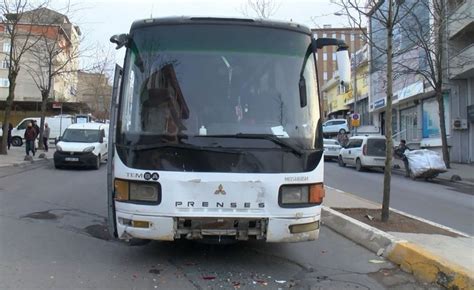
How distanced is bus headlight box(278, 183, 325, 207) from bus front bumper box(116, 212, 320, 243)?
0.58 ft

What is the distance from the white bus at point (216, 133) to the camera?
5.65m

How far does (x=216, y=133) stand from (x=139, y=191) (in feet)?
3.46

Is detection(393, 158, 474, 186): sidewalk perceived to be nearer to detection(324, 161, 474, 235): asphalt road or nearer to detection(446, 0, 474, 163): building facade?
detection(324, 161, 474, 235): asphalt road

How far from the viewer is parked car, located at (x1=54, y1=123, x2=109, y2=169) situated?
65.1ft

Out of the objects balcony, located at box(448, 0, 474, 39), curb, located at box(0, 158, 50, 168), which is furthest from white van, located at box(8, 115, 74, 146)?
balcony, located at box(448, 0, 474, 39)

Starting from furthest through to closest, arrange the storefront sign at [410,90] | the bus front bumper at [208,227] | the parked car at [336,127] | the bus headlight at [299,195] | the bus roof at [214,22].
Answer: the parked car at [336,127]
the storefront sign at [410,90]
the bus roof at [214,22]
the bus headlight at [299,195]
the bus front bumper at [208,227]

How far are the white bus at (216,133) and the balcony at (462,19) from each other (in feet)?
65.0

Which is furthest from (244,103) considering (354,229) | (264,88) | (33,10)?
(33,10)

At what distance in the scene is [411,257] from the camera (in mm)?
6234

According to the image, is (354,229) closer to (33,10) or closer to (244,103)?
(244,103)

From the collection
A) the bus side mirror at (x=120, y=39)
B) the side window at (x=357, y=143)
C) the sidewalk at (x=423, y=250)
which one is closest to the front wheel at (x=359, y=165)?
the side window at (x=357, y=143)

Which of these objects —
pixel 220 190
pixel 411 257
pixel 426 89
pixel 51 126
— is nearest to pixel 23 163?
pixel 220 190

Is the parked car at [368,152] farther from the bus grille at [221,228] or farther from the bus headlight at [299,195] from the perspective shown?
the bus grille at [221,228]

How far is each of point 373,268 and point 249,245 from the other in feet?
5.79
